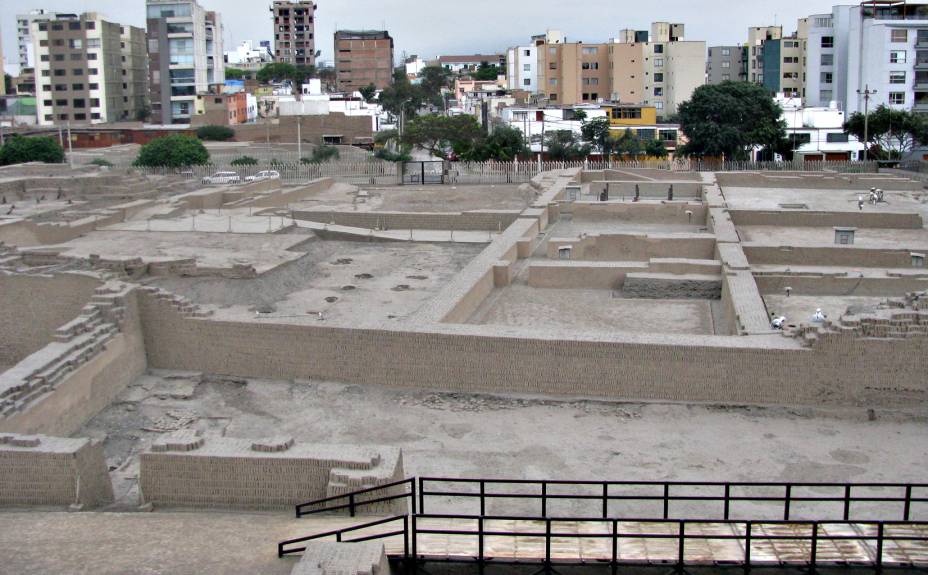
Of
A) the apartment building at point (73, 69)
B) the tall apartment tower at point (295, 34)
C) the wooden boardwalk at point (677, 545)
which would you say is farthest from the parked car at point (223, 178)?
the tall apartment tower at point (295, 34)

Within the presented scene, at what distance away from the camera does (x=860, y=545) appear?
746 cm

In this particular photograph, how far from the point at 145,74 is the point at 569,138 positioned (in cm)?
4291

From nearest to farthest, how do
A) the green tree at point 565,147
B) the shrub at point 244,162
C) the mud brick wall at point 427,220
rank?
the mud brick wall at point 427,220, the shrub at point 244,162, the green tree at point 565,147

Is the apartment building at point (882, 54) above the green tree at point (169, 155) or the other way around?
above

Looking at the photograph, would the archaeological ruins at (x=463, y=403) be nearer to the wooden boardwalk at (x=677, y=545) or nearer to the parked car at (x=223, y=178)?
the wooden boardwalk at (x=677, y=545)

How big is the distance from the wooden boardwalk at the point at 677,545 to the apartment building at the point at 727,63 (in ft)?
249

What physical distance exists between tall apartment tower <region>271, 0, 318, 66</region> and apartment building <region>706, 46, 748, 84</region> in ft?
191

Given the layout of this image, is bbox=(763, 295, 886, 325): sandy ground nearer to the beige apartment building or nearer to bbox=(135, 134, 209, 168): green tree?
bbox=(135, 134, 209, 168): green tree

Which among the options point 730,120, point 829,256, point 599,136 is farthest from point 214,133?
point 829,256


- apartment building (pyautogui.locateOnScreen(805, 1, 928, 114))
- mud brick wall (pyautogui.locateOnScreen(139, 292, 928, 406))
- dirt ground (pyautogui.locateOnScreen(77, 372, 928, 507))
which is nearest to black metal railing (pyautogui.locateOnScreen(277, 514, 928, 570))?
dirt ground (pyautogui.locateOnScreen(77, 372, 928, 507))

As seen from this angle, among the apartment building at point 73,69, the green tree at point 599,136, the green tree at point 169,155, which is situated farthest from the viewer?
the apartment building at point 73,69

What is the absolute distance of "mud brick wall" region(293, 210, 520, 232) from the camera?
2656 centimetres

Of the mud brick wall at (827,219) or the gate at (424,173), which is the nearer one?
the mud brick wall at (827,219)

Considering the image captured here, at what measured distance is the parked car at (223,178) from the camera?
3753 cm
